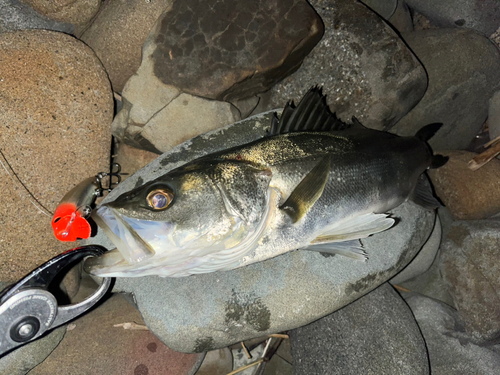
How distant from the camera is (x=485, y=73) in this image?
4258 millimetres

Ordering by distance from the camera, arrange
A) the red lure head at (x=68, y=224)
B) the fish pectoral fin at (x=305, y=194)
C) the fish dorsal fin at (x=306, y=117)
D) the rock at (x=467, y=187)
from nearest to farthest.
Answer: the fish pectoral fin at (x=305, y=194), the red lure head at (x=68, y=224), the fish dorsal fin at (x=306, y=117), the rock at (x=467, y=187)

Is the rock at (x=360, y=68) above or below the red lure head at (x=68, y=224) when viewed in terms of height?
above

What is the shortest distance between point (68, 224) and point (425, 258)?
400 cm

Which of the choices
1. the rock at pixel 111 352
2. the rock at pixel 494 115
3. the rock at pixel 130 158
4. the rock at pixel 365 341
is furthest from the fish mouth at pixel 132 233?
the rock at pixel 494 115

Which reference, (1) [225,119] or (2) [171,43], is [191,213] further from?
(2) [171,43]

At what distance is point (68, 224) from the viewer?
2789 millimetres

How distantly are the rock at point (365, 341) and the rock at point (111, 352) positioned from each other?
1215mm

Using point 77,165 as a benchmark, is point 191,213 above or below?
above

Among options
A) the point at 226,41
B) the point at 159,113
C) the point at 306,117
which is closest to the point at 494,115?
the point at 306,117

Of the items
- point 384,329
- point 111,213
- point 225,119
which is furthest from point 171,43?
point 384,329

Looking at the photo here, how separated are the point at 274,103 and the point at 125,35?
6.11ft

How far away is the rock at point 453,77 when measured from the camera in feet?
13.7

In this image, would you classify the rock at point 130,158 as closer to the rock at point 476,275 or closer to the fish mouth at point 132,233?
the fish mouth at point 132,233

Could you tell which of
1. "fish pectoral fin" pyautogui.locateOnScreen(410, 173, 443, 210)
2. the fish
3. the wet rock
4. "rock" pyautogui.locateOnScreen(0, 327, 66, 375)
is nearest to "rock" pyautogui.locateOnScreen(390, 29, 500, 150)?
the fish
